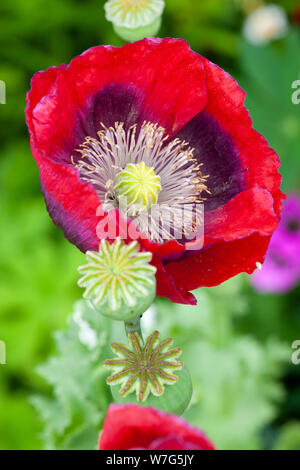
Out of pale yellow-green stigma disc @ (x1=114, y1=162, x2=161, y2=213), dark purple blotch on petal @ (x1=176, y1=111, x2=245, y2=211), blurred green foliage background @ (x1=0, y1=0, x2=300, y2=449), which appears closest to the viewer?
pale yellow-green stigma disc @ (x1=114, y1=162, x2=161, y2=213)

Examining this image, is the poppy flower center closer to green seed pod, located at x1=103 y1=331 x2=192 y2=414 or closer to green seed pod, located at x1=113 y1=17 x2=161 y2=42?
green seed pod, located at x1=113 y1=17 x2=161 y2=42

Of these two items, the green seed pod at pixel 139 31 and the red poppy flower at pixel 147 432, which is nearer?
the red poppy flower at pixel 147 432

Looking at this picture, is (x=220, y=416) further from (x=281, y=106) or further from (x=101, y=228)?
(x=101, y=228)

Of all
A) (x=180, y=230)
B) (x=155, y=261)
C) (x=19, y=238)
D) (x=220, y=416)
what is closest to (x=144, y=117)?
(x=180, y=230)

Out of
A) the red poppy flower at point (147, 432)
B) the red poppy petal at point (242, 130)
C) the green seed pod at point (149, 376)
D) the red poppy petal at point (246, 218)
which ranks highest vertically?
the red poppy petal at point (242, 130)

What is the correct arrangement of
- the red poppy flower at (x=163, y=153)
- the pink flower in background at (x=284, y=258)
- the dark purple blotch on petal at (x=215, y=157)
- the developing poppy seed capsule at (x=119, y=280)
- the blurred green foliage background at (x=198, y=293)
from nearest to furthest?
the developing poppy seed capsule at (x=119, y=280) < the red poppy flower at (x=163, y=153) < the dark purple blotch on petal at (x=215, y=157) < the blurred green foliage background at (x=198, y=293) < the pink flower in background at (x=284, y=258)

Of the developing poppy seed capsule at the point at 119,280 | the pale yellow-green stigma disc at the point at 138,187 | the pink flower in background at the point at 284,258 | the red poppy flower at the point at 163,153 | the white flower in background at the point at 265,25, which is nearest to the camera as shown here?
the developing poppy seed capsule at the point at 119,280

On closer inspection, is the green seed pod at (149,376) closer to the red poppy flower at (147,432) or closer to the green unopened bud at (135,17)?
the red poppy flower at (147,432)

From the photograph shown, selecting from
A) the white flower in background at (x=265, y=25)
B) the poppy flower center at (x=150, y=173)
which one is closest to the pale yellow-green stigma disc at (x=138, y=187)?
the poppy flower center at (x=150, y=173)

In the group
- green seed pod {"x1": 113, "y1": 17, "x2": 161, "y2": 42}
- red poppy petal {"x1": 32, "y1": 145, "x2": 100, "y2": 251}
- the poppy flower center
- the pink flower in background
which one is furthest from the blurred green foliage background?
green seed pod {"x1": 113, "y1": 17, "x2": 161, "y2": 42}
